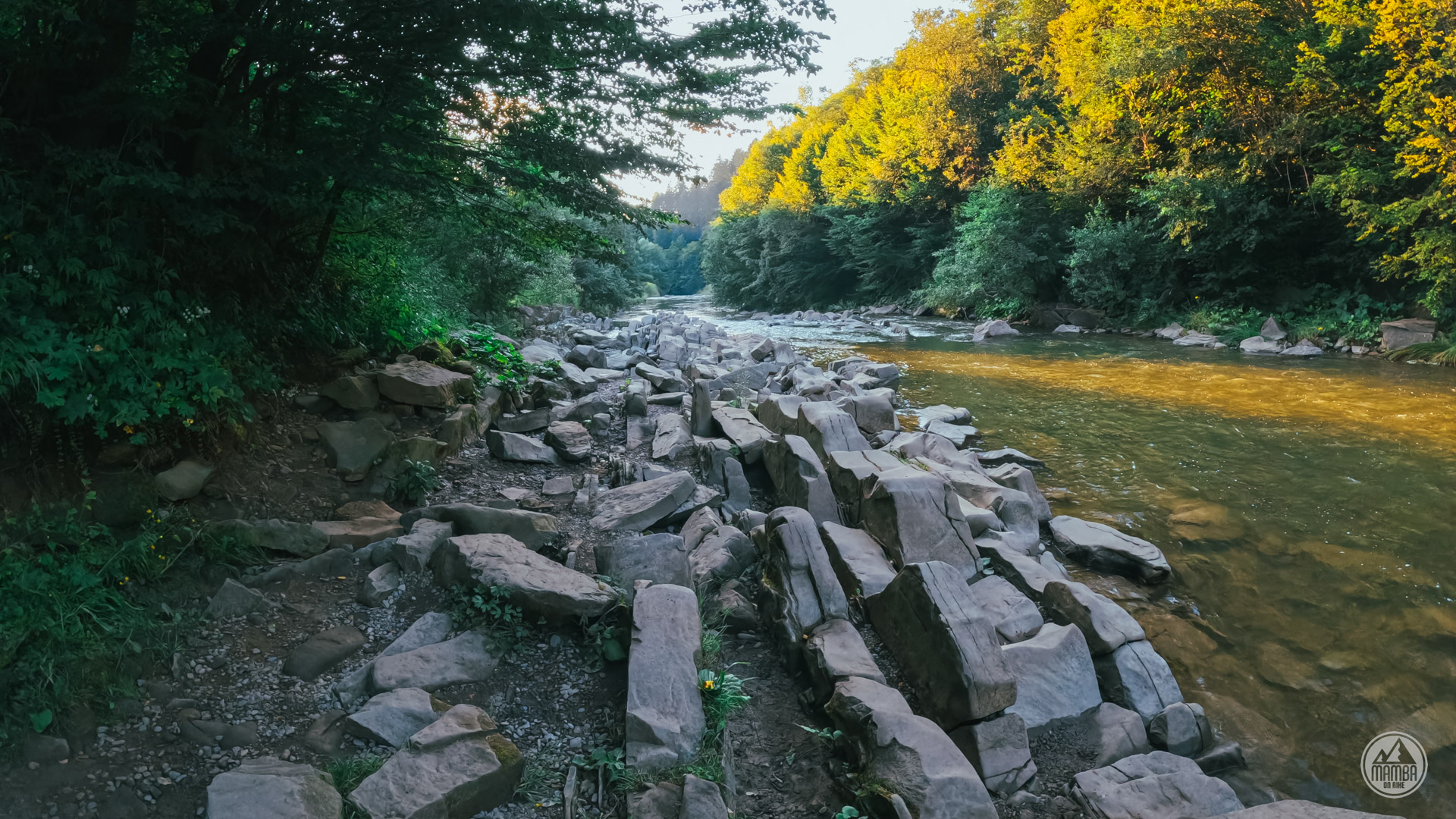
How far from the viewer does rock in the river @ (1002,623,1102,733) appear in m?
3.06

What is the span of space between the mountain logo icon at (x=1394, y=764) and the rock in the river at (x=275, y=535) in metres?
4.80

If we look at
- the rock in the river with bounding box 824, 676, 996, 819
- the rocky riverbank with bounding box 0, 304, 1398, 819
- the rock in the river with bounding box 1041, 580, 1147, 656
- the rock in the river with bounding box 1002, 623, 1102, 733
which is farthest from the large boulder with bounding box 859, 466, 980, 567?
the rock in the river with bounding box 824, 676, 996, 819

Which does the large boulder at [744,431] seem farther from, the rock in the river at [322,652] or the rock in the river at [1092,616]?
the rock in the river at [322,652]

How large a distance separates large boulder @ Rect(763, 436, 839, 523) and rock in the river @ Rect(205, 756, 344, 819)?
9.81 ft

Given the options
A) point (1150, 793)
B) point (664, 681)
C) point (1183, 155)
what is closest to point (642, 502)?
point (664, 681)

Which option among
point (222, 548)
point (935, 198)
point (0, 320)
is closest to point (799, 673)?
point (222, 548)

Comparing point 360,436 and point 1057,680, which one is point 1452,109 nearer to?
point 1057,680

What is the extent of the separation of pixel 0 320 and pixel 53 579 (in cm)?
104

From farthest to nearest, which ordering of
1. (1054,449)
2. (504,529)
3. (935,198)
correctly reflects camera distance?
(935,198) → (1054,449) → (504,529)

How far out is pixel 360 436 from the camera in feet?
15.0

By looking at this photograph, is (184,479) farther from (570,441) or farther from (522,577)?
(570,441)

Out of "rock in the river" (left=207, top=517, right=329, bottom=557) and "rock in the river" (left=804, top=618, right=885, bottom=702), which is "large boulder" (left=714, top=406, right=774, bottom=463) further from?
"rock in the river" (left=207, top=517, right=329, bottom=557)

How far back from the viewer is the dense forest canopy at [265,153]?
3.01m

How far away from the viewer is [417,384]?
5273 mm
